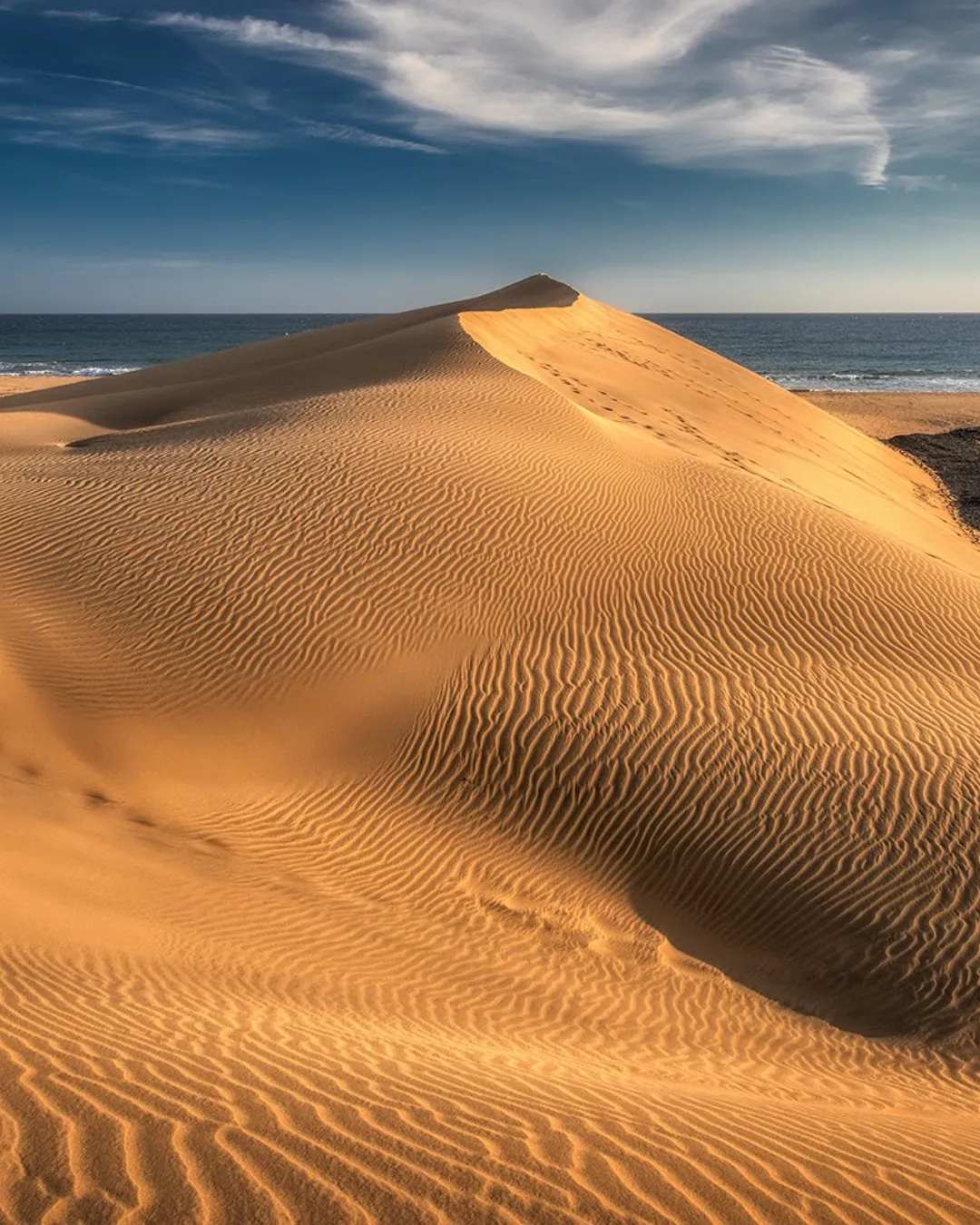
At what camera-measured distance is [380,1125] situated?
3.62 m

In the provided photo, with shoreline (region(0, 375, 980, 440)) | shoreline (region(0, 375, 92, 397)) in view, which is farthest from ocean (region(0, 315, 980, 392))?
shoreline (region(0, 375, 92, 397))

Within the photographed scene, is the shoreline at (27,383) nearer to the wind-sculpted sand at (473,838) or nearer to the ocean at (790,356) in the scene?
the ocean at (790,356)

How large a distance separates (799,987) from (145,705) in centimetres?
628

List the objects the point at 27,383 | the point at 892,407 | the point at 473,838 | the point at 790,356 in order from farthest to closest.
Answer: the point at 790,356
the point at 27,383
the point at 892,407
the point at 473,838

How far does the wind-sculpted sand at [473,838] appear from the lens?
3.56 metres

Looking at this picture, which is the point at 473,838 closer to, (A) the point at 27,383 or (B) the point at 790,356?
(A) the point at 27,383

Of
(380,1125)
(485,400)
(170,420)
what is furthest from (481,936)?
(170,420)

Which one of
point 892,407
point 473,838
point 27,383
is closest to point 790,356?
point 892,407

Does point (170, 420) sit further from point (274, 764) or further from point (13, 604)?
point (274, 764)

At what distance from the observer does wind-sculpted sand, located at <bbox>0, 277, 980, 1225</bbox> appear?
11.7 ft

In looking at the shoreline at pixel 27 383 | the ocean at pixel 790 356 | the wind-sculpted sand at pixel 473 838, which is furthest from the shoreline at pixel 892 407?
the wind-sculpted sand at pixel 473 838

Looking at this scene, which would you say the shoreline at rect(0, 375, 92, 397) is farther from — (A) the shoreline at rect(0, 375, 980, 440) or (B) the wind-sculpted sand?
(B) the wind-sculpted sand

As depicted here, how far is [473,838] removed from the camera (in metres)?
8.29

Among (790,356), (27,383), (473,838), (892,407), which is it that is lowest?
(473,838)
